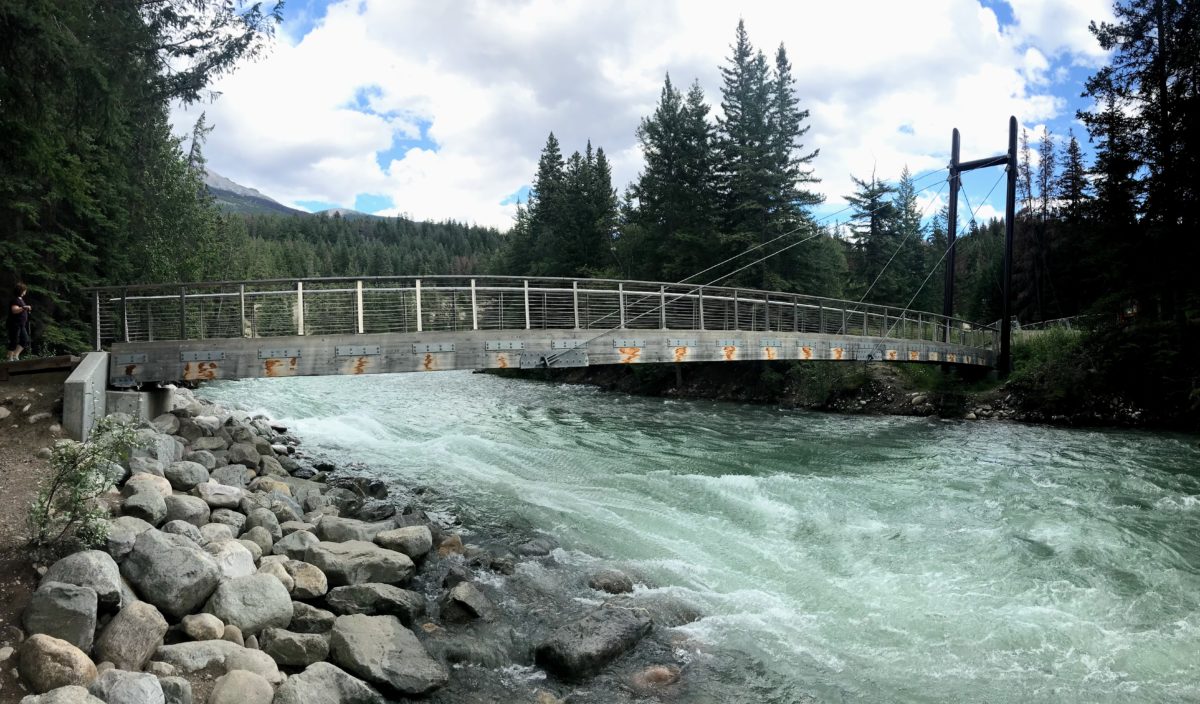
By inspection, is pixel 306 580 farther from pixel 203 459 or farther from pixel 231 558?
pixel 203 459

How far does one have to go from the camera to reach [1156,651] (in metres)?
6.98

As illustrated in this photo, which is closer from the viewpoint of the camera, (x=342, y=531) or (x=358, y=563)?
(x=358, y=563)

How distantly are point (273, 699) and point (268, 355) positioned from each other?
363 inches

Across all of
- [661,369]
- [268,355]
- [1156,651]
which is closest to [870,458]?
[1156,651]

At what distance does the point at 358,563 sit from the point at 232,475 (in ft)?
14.7

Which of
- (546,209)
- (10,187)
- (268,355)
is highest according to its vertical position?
(546,209)

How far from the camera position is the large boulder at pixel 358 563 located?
7.91 meters

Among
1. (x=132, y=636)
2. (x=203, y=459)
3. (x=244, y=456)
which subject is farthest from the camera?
(x=244, y=456)

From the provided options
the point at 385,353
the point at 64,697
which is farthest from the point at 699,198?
the point at 64,697

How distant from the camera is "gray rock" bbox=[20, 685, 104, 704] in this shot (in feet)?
14.7

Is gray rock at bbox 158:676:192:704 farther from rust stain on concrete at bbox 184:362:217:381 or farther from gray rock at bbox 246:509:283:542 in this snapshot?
rust stain on concrete at bbox 184:362:217:381

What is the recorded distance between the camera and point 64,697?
4.52 metres

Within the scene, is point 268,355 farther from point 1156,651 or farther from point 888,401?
point 888,401

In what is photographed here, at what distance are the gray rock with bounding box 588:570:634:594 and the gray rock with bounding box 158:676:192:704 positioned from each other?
4528 mm
